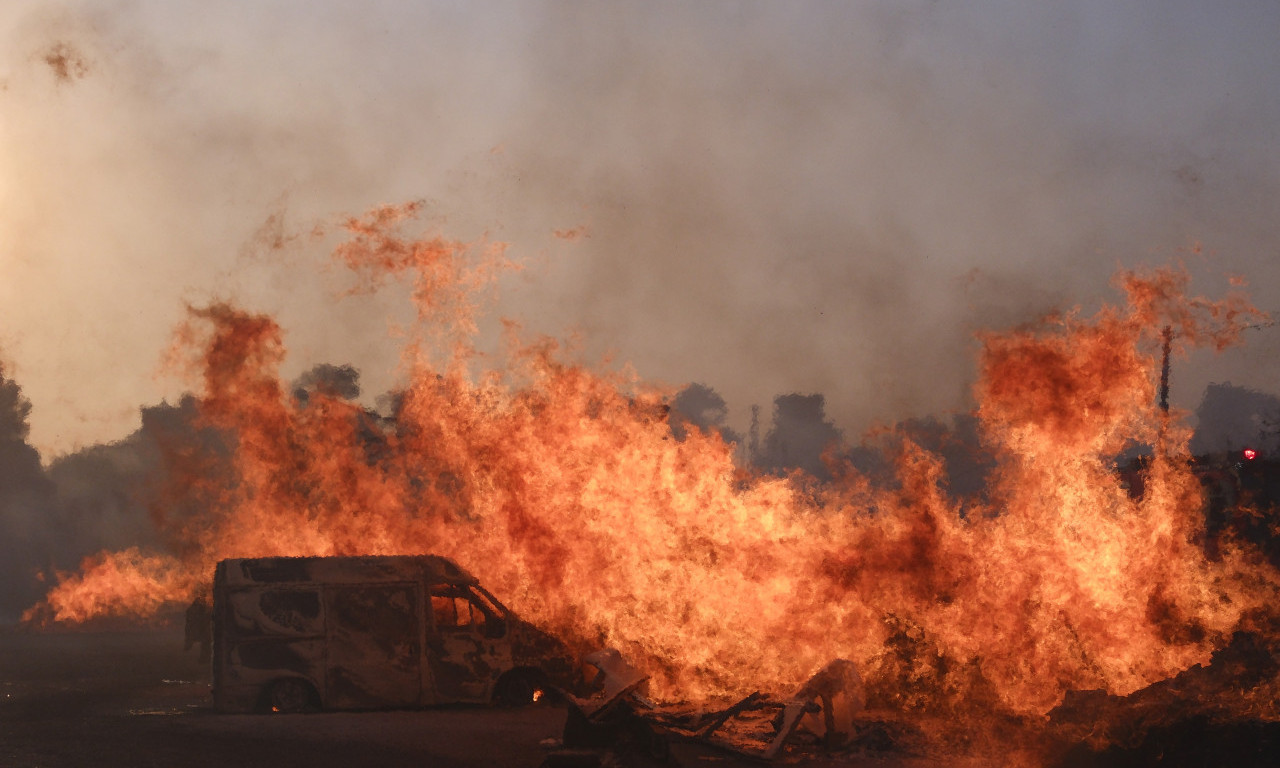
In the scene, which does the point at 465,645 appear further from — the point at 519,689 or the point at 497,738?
the point at 497,738

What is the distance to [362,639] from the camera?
14953 mm

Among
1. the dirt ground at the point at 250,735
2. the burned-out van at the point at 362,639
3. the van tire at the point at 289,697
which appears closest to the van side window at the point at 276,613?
the burned-out van at the point at 362,639

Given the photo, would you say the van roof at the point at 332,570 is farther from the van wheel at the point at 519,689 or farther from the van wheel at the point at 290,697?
the van wheel at the point at 519,689

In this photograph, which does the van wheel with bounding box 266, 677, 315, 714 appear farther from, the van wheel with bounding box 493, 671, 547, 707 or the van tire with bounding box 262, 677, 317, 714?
the van wheel with bounding box 493, 671, 547, 707

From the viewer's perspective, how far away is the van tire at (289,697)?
14.7m

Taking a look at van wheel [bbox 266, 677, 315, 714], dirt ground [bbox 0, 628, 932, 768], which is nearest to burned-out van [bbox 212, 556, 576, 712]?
van wheel [bbox 266, 677, 315, 714]

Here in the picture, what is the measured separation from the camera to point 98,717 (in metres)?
14.8

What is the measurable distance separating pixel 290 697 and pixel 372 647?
1305 mm

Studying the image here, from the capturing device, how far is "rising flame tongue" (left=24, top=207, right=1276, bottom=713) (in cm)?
1467

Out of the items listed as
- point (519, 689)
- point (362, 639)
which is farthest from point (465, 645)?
point (362, 639)

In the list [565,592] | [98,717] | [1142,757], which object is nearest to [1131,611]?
[1142,757]

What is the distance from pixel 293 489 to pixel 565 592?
6.91 metres

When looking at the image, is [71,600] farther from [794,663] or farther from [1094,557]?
[1094,557]

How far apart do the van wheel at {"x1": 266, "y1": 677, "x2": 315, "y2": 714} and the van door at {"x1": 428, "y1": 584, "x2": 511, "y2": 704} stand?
1764mm
